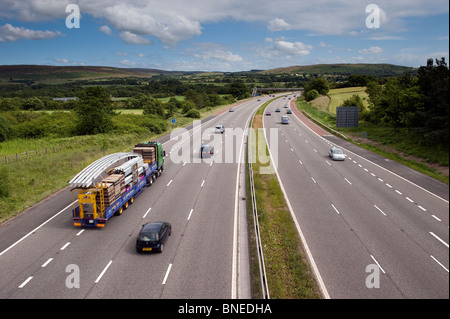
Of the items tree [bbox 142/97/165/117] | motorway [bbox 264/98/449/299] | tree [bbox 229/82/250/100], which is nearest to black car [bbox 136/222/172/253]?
motorway [bbox 264/98/449/299]

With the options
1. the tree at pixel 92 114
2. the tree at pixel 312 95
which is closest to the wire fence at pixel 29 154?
the tree at pixel 92 114

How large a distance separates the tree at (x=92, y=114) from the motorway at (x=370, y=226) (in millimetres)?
44083

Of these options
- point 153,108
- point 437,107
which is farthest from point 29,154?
point 153,108

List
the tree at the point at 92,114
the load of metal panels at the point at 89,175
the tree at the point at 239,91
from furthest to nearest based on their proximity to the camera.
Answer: the tree at the point at 239,91 → the tree at the point at 92,114 → the load of metal panels at the point at 89,175

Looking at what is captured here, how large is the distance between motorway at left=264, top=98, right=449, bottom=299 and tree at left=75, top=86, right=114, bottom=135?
4408cm

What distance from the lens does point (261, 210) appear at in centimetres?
2528

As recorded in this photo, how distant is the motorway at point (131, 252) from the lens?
16.1 meters

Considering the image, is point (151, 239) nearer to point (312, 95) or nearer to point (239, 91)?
point (312, 95)

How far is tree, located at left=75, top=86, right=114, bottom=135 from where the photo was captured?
222 feet

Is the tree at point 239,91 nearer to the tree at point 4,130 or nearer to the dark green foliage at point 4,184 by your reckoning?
the tree at point 4,130

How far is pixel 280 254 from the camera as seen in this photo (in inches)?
748

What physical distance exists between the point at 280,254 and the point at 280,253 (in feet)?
Answer: 0.38

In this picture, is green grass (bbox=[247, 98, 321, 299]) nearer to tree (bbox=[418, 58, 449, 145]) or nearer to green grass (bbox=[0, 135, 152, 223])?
tree (bbox=[418, 58, 449, 145])
